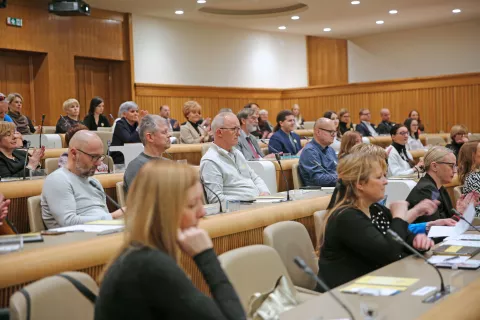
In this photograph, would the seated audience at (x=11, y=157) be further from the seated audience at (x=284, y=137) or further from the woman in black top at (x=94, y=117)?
the woman in black top at (x=94, y=117)

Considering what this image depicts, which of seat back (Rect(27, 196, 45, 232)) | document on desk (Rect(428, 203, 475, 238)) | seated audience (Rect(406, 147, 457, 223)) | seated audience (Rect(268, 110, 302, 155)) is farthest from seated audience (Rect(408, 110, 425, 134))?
seat back (Rect(27, 196, 45, 232))

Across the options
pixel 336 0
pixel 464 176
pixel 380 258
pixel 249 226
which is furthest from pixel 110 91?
pixel 380 258

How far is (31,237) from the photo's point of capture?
110 inches

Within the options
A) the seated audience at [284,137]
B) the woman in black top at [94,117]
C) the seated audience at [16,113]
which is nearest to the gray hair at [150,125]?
the seated audience at [284,137]

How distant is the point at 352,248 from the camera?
9.49ft

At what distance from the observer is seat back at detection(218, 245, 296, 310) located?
98.5 inches

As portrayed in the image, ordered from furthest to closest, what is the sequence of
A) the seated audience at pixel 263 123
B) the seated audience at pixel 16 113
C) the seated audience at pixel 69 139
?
the seated audience at pixel 263 123 < the seated audience at pixel 16 113 < the seated audience at pixel 69 139

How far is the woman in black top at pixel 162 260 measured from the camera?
1611 millimetres

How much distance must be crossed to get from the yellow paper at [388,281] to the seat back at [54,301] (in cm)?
102

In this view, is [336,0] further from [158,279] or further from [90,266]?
Result: [158,279]

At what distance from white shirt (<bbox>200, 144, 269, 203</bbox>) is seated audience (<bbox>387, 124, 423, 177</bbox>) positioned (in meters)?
2.55

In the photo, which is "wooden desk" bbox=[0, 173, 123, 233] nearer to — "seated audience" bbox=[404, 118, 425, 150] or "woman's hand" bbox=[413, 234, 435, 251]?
"woman's hand" bbox=[413, 234, 435, 251]

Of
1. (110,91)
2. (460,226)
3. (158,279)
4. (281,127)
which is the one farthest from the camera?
(110,91)

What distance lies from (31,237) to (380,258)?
5.00 ft
